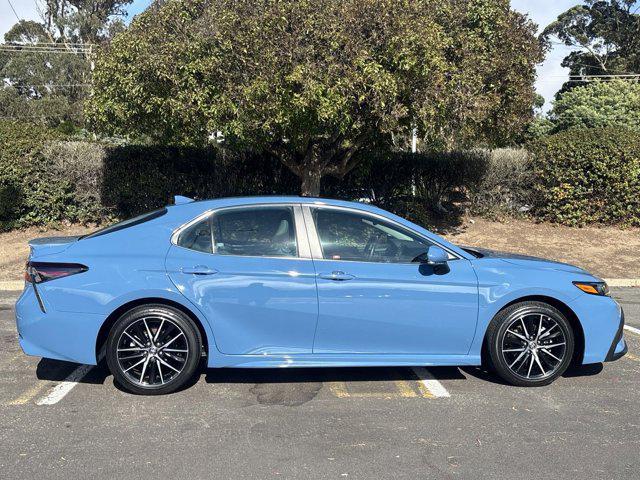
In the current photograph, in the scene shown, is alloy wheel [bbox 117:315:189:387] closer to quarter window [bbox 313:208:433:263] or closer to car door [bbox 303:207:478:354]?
car door [bbox 303:207:478:354]

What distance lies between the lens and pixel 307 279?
14.2 feet

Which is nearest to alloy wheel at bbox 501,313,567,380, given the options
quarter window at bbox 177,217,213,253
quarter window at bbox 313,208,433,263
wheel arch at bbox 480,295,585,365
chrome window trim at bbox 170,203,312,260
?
wheel arch at bbox 480,295,585,365

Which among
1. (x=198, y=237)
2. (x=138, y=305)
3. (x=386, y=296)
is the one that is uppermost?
(x=198, y=237)

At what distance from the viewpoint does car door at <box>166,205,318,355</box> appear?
4.29m

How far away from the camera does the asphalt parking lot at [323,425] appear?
340cm

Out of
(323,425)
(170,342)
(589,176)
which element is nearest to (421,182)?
(589,176)

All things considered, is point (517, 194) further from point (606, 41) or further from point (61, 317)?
point (606, 41)

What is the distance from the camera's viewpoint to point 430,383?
189 inches

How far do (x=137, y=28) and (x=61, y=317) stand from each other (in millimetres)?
7404

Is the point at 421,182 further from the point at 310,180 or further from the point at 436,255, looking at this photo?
the point at 436,255

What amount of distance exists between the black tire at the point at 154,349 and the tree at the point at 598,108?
2175cm

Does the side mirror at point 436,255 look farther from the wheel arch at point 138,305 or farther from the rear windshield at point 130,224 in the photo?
the rear windshield at point 130,224

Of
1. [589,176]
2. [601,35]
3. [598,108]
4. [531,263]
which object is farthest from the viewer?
[601,35]

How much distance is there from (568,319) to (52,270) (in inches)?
160
